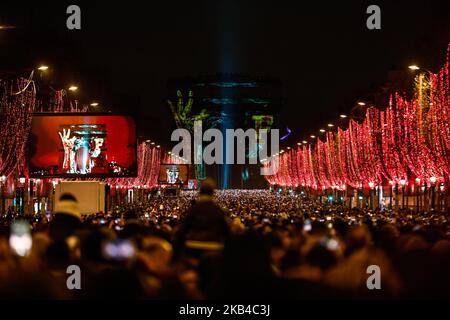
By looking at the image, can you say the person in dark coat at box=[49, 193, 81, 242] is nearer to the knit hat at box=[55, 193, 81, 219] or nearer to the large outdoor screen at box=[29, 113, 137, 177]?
the knit hat at box=[55, 193, 81, 219]

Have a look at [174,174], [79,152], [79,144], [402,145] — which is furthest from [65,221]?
[174,174]

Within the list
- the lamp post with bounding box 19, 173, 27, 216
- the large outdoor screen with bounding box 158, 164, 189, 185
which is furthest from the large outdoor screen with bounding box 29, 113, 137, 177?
the large outdoor screen with bounding box 158, 164, 189, 185

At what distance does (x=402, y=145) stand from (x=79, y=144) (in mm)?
27743

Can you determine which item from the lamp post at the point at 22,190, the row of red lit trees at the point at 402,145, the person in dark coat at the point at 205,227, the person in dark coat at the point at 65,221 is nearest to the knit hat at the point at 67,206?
the person in dark coat at the point at 65,221

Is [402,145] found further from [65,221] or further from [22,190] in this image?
[65,221]

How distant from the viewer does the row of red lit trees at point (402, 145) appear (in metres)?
51.3

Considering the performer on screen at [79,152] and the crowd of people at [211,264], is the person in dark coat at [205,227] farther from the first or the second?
the performer on screen at [79,152]

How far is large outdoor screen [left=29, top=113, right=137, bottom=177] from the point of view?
43.5 m

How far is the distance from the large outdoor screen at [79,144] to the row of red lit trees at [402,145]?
1557 cm

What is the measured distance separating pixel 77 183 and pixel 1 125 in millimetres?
8702

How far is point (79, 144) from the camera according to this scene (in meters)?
43.8

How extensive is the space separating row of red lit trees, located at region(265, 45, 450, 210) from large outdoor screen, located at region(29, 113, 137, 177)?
15.6m
